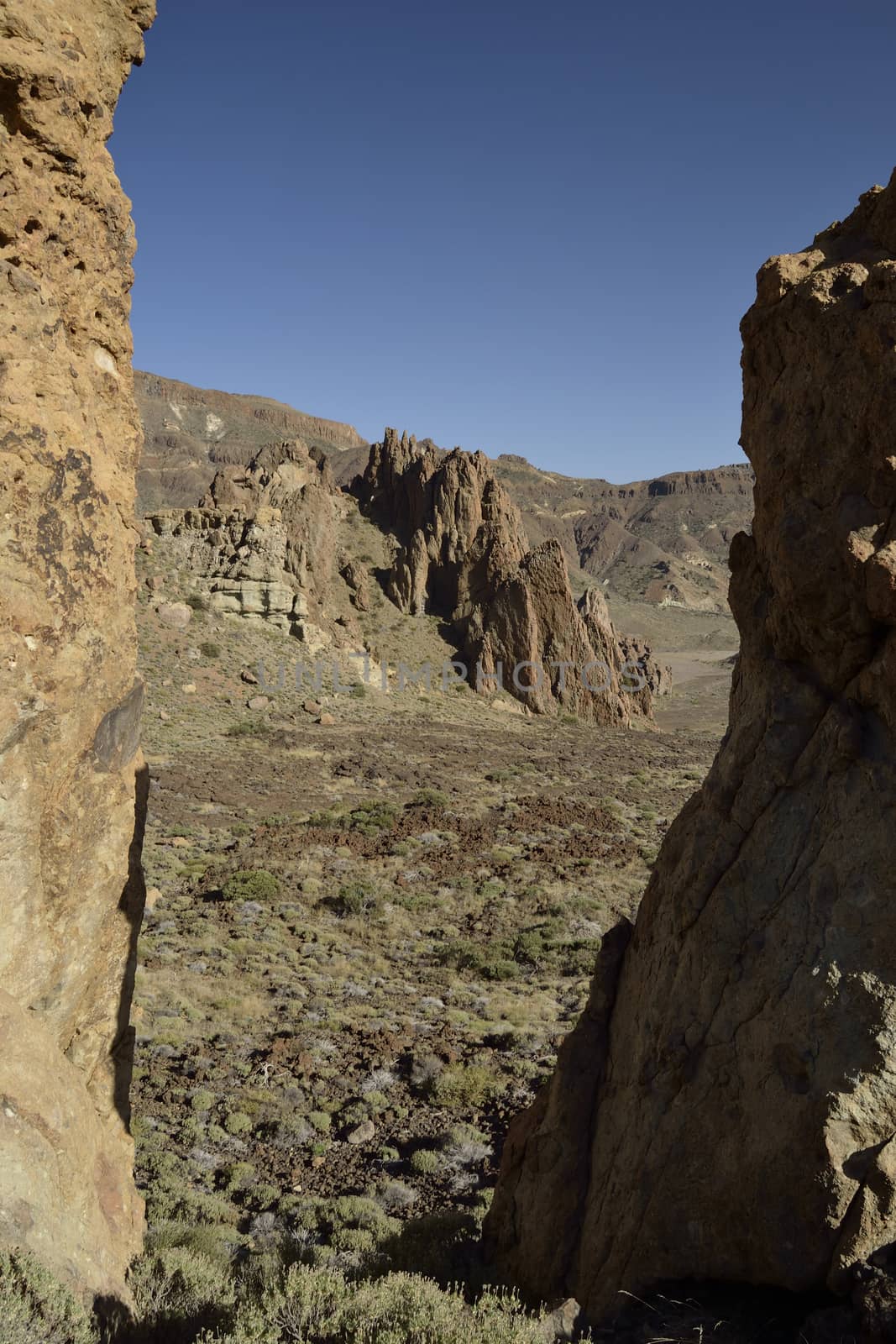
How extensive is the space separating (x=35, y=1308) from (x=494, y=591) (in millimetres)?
48856

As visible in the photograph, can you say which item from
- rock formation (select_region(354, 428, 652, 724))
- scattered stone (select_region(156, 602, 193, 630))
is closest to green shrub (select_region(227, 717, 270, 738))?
scattered stone (select_region(156, 602, 193, 630))

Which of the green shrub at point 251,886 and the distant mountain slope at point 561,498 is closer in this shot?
the green shrub at point 251,886

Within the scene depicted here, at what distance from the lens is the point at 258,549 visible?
46.5 m

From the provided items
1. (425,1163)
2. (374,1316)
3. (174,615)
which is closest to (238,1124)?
(425,1163)

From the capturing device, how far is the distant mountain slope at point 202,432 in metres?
121

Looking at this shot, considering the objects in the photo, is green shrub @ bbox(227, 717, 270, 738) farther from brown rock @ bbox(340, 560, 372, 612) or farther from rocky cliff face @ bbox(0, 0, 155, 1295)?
rocky cliff face @ bbox(0, 0, 155, 1295)

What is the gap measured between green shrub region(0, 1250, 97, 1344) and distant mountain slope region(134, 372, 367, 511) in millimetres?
111098

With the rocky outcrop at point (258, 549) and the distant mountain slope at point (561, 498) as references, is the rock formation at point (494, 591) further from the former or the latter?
the distant mountain slope at point (561, 498)

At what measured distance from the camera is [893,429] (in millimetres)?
4465

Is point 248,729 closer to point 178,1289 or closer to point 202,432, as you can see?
point 178,1289

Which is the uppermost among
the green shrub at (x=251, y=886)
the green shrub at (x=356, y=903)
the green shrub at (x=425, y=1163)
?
the green shrub at (x=425, y=1163)

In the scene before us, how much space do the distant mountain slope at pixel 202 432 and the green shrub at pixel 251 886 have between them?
96651mm

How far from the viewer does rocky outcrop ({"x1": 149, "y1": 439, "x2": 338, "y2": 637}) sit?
46.1 m

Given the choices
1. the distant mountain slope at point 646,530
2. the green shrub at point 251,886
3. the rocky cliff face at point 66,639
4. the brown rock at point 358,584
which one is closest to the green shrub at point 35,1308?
the rocky cliff face at point 66,639
